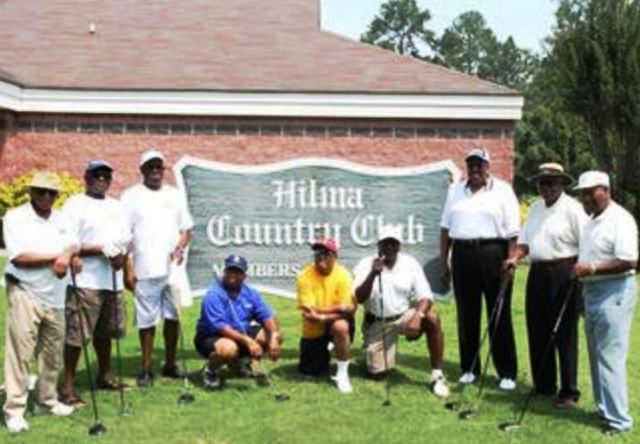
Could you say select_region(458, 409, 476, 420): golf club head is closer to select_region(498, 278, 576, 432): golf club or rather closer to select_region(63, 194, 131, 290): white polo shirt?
select_region(498, 278, 576, 432): golf club

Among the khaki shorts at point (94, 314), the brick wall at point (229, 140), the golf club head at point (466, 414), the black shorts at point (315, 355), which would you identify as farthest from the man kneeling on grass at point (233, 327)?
the brick wall at point (229, 140)

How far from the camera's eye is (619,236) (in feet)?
19.8

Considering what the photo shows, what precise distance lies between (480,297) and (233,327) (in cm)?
184

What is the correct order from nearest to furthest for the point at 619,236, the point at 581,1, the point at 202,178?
the point at 619,236 < the point at 202,178 < the point at 581,1

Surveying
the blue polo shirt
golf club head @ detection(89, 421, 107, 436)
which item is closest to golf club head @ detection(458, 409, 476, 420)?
the blue polo shirt

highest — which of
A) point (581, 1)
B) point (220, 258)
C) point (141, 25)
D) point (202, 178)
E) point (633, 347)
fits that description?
point (581, 1)

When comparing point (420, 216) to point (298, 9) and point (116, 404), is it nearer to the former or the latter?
point (116, 404)

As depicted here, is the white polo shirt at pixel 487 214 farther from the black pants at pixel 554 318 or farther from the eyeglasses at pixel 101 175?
the eyeglasses at pixel 101 175

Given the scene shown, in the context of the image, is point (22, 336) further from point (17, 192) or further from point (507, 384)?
point (17, 192)

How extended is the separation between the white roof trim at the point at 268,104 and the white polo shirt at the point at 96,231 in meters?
8.20

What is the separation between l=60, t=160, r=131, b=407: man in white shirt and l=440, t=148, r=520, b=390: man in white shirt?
243cm

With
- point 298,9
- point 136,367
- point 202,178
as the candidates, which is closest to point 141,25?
point 298,9

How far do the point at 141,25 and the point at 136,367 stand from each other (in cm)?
1043

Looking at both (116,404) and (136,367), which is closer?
(116,404)
